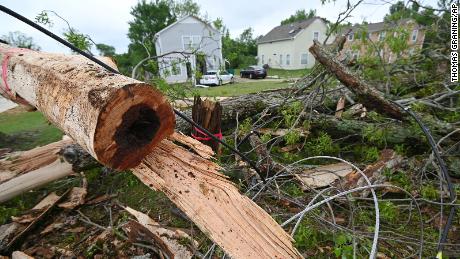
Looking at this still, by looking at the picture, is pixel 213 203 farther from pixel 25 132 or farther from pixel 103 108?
pixel 25 132

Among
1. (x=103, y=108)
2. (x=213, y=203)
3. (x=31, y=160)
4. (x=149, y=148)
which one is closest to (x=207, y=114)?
(x=149, y=148)

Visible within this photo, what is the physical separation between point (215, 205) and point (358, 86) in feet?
8.03

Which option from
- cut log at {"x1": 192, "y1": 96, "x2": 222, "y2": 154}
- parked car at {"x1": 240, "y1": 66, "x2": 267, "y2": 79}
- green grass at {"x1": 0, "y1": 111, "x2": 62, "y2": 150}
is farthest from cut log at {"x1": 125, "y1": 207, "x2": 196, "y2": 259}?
parked car at {"x1": 240, "y1": 66, "x2": 267, "y2": 79}

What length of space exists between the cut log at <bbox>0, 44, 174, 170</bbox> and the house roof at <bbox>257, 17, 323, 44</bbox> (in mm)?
28395

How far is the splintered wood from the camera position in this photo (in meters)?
1.13

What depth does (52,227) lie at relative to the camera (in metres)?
2.71

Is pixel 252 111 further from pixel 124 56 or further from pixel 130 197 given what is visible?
pixel 124 56

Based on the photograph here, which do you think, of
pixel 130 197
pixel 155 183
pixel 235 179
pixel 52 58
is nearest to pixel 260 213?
pixel 155 183

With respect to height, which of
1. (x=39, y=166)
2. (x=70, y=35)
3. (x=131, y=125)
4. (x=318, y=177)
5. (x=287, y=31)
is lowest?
(x=318, y=177)

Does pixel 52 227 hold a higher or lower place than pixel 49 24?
lower

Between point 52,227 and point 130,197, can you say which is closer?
point 52,227

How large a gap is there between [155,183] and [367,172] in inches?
101

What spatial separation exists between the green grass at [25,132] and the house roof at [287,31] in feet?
82.8

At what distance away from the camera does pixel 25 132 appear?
6117mm
